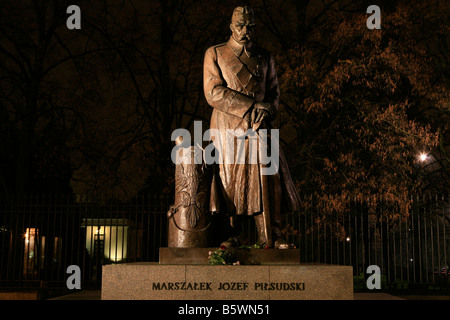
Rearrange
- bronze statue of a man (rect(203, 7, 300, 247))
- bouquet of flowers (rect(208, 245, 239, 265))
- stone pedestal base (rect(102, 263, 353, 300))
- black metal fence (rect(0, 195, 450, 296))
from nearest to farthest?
stone pedestal base (rect(102, 263, 353, 300)) < bouquet of flowers (rect(208, 245, 239, 265)) < bronze statue of a man (rect(203, 7, 300, 247)) < black metal fence (rect(0, 195, 450, 296))

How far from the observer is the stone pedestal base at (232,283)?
5.48 meters

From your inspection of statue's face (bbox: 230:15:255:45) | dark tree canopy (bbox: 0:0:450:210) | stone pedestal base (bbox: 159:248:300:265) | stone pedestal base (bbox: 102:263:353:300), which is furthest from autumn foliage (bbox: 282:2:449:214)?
stone pedestal base (bbox: 102:263:353:300)

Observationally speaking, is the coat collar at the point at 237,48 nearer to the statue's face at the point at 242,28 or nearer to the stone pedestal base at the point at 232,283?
the statue's face at the point at 242,28

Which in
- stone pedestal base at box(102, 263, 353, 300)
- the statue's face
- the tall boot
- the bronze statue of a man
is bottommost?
stone pedestal base at box(102, 263, 353, 300)

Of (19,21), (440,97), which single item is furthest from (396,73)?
(19,21)

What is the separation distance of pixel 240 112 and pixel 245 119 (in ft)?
0.33

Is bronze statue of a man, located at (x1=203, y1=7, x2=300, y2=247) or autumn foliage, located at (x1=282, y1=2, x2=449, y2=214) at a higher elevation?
autumn foliage, located at (x1=282, y1=2, x2=449, y2=214)

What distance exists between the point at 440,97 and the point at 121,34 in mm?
10850

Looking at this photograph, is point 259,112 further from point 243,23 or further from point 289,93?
point 289,93

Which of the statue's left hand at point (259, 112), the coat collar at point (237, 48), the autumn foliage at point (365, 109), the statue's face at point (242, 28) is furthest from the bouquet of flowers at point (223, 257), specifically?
the autumn foliage at point (365, 109)

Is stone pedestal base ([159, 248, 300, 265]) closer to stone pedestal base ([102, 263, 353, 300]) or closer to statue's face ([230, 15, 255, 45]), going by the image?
stone pedestal base ([102, 263, 353, 300])

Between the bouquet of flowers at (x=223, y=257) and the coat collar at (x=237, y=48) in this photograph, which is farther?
the coat collar at (x=237, y=48)

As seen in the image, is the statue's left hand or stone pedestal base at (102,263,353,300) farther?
the statue's left hand

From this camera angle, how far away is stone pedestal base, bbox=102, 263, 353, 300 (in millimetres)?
5477
